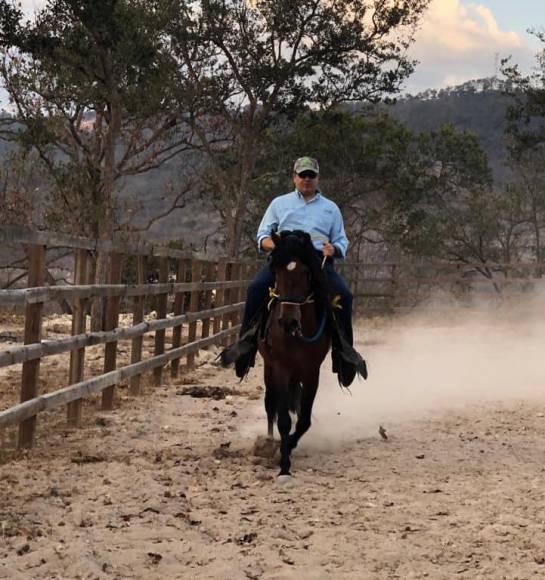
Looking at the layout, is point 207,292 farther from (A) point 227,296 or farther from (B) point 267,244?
(B) point 267,244

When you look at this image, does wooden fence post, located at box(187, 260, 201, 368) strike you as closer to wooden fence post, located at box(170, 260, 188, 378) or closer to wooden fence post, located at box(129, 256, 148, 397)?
wooden fence post, located at box(170, 260, 188, 378)

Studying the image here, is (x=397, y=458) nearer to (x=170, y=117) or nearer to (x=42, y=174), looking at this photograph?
(x=170, y=117)

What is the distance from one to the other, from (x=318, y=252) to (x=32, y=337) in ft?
7.51

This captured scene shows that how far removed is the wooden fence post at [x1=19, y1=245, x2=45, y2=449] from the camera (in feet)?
20.0

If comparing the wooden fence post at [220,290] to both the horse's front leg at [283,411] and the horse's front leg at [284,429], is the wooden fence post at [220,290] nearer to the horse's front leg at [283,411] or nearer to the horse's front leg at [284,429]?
the horse's front leg at [283,411]

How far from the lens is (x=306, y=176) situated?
653 centimetres

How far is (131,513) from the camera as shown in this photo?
4.79 metres

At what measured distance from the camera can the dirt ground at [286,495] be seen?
405cm

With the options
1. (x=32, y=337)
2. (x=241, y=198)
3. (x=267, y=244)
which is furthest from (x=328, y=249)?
(x=241, y=198)

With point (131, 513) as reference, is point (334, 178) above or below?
above

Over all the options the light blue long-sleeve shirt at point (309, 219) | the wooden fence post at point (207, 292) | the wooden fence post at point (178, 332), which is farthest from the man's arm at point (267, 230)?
the wooden fence post at point (207, 292)

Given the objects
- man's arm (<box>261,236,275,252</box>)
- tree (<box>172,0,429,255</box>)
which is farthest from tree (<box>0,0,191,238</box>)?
man's arm (<box>261,236,275,252</box>)

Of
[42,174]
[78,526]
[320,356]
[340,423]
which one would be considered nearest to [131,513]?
[78,526]

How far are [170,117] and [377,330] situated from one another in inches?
333
